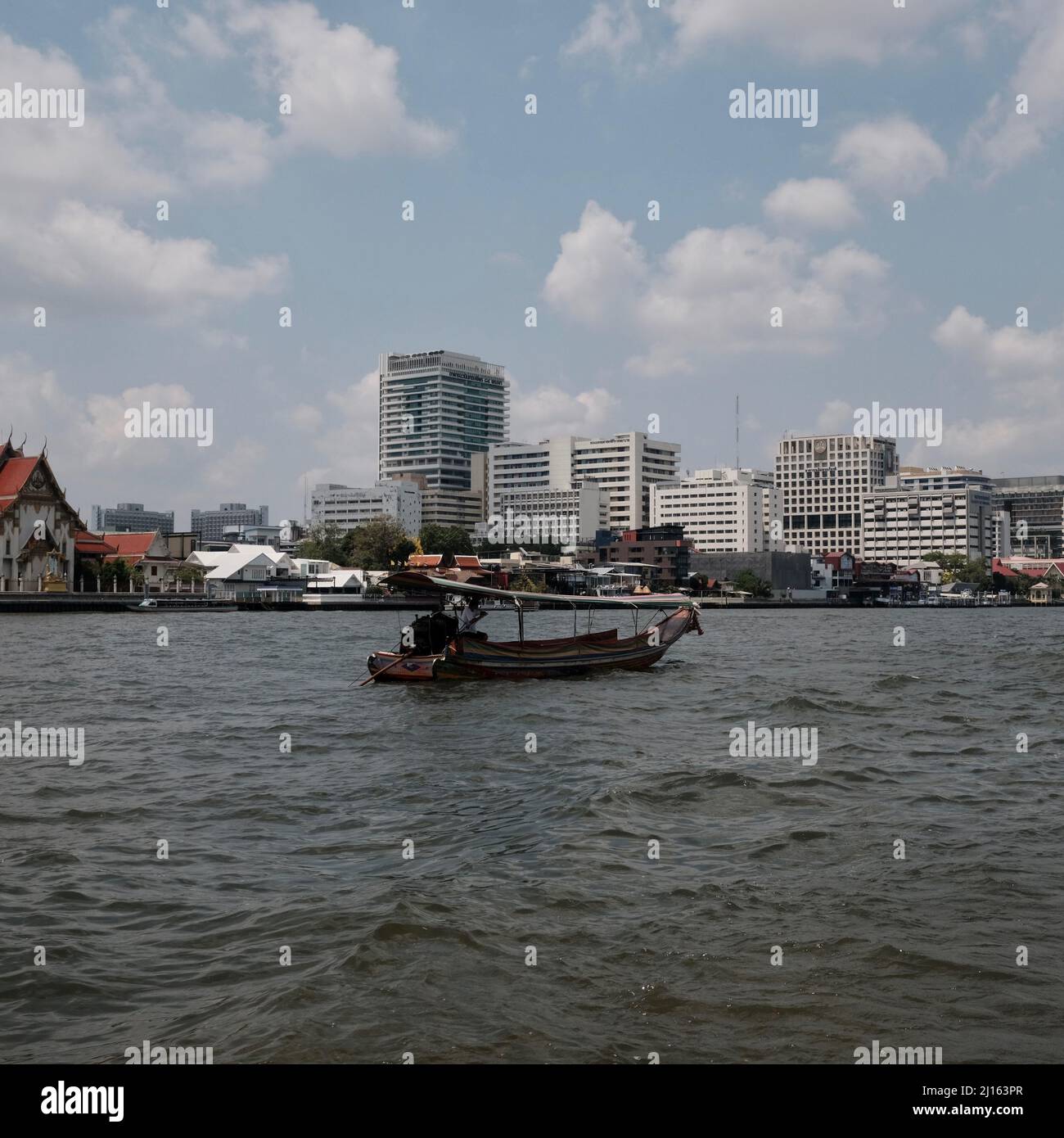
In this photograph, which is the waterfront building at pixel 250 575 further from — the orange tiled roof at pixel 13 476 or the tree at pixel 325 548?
the tree at pixel 325 548

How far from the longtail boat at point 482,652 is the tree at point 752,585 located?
4956 inches

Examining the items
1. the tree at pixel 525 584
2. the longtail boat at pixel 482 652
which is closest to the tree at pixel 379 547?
the tree at pixel 525 584

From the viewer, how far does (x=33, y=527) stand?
100562mm

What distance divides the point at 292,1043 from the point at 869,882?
20.8ft

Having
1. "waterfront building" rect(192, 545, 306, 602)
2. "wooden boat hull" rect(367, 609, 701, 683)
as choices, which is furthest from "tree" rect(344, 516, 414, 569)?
"wooden boat hull" rect(367, 609, 701, 683)

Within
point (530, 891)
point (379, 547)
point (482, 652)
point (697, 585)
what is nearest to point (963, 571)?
point (697, 585)

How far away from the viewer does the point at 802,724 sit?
24141mm

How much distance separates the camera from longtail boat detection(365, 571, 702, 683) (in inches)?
1278

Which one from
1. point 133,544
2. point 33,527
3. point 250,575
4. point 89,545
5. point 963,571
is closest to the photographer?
point 33,527

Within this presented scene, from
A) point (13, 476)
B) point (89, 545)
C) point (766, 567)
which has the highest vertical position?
point (13, 476)

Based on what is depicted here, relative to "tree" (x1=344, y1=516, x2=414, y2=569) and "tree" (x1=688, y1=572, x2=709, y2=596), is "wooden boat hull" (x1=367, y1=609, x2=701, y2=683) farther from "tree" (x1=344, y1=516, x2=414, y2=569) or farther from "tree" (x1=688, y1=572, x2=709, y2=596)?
"tree" (x1=688, y1=572, x2=709, y2=596)

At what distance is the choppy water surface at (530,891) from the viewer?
300 inches

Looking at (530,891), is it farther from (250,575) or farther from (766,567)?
(766,567)

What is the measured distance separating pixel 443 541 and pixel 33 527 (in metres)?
73.2
